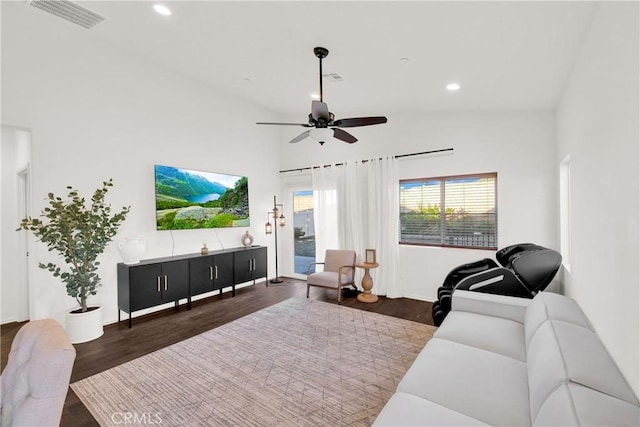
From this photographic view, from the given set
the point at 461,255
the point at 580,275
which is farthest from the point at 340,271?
the point at 580,275

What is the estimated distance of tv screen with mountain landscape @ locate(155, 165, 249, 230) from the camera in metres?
4.31

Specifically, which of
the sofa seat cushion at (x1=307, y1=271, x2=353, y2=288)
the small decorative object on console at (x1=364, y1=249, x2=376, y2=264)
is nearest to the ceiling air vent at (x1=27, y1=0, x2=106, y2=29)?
the sofa seat cushion at (x1=307, y1=271, x2=353, y2=288)

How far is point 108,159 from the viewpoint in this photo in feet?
12.4

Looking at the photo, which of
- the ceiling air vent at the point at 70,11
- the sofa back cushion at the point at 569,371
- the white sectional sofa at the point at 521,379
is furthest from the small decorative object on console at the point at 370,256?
the ceiling air vent at the point at 70,11

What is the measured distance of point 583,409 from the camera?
3.34ft

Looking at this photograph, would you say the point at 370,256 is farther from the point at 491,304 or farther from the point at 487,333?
the point at 487,333

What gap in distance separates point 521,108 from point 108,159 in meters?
5.40

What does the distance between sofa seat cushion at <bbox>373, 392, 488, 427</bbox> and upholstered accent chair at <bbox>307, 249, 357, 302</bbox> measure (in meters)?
3.05

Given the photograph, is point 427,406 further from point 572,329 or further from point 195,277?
point 195,277

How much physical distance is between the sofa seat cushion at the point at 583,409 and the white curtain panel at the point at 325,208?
4310 millimetres

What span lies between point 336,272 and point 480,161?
274 centimetres

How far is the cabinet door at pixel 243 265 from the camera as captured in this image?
16.2 ft

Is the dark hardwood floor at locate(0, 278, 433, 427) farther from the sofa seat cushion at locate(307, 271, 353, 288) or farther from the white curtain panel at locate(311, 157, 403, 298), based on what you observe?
the white curtain panel at locate(311, 157, 403, 298)

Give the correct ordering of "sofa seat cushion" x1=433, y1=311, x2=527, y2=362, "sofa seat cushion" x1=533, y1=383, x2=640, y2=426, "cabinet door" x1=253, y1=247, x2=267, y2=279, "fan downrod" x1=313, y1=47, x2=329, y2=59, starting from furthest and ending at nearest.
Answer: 1. "cabinet door" x1=253, y1=247, x2=267, y2=279
2. "fan downrod" x1=313, y1=47, x2=329, y2=59
3. "sofa seat cushion" x1=433, y1=311, x2=527, y2=362
4. "sofa seat cushion" x1=533, y1=383, x2=640, y2=426
